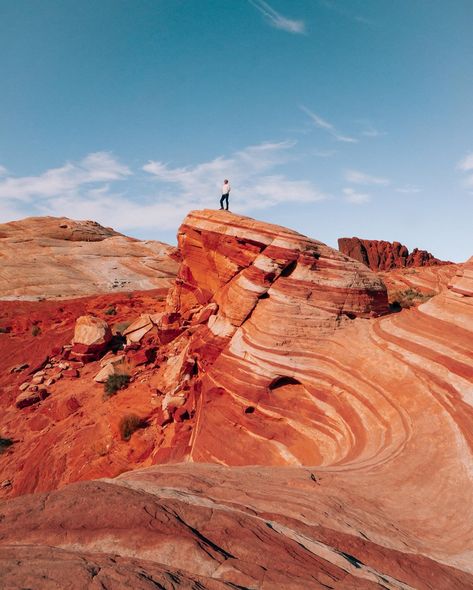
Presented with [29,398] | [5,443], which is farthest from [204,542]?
[29,398]

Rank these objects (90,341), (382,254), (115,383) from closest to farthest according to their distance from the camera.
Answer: (115,383) < (90,341) < (382,254)

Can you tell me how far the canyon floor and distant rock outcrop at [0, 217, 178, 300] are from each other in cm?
1712

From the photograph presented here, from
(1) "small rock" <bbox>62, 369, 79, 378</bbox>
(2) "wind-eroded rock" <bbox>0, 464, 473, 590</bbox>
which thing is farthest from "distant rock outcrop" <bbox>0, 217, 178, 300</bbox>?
(2) "wind-eroded rock" <bbox>0, 464, 473, 590</bbox>

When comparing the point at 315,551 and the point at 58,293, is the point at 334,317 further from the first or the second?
the point at 58,293

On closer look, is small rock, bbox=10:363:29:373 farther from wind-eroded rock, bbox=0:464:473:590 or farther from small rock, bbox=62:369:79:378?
wind-eroded rock, bbox=0:464:473:590

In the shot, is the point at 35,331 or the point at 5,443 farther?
the point at 35,331

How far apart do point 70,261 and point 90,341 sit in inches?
1124

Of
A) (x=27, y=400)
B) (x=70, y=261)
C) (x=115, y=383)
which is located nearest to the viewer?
(x=115, y=383)

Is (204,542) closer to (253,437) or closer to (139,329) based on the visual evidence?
(253,437)

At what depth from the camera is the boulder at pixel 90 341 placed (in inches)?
743

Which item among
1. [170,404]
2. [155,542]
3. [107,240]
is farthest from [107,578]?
[107,240]

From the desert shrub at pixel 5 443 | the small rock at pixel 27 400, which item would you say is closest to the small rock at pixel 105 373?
the small rock at pixel 27 400

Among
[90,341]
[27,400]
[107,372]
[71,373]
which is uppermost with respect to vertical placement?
[90,341]

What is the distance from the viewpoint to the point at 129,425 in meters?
13.5
